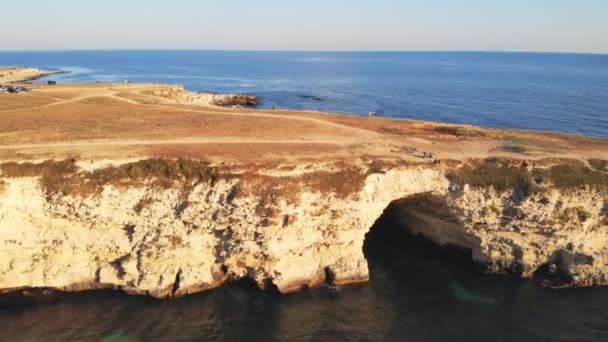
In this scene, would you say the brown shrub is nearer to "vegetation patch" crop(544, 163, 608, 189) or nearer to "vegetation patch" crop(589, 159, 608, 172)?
"vegetation patch" crop(544, 163, 608, 189)

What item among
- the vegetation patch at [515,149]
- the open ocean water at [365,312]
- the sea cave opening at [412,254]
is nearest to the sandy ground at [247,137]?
the vegetation patch at [515,149]

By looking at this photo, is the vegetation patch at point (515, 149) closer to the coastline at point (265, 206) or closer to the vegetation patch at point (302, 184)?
the coastline at point (265, 206)

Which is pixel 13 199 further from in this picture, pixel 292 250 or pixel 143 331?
pixel 292 250

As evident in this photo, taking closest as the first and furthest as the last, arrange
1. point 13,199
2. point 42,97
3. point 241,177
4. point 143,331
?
point 143,331, point 13,199, point 241,177, point 42,97

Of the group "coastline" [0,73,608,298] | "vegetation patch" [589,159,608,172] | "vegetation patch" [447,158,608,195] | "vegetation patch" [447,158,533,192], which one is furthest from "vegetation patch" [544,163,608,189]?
"vegetation patch" [447,158,533,192]

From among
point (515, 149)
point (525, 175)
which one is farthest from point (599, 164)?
point (525, 175)

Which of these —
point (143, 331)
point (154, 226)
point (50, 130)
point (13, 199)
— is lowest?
point (143, 331)

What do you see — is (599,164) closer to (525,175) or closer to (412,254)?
(525,175)

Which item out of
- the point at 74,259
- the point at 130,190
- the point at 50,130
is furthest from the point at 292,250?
the point at 50,130

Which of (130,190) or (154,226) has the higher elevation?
(130,190)
